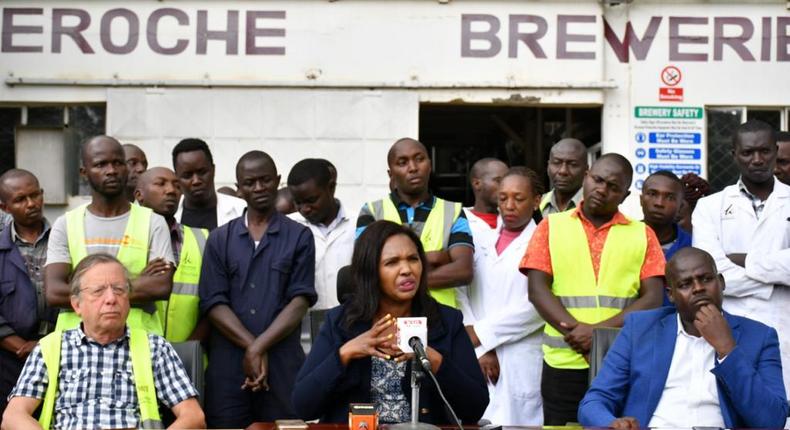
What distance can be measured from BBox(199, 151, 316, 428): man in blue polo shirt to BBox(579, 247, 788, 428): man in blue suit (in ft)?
6.17

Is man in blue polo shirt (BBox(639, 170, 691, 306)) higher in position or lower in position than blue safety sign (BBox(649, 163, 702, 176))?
lower

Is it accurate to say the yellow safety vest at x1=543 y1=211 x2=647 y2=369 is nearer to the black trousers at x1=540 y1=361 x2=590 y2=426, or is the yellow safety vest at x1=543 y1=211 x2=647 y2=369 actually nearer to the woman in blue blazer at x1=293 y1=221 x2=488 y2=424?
the black trousers at x1=540 y1=361 x2=590 y2=426

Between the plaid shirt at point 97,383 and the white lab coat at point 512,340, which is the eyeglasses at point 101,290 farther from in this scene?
the white lab coat at point 512,340

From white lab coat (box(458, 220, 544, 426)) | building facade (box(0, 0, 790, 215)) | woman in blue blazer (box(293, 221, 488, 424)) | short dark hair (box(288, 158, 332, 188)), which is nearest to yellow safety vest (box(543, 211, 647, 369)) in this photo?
white lab coat (box(458, 220, 544, 426))

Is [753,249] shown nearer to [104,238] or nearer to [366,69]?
[104,238]

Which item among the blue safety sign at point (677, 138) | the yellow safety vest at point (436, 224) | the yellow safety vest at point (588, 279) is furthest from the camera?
the blue safety sign at point (677, 138)

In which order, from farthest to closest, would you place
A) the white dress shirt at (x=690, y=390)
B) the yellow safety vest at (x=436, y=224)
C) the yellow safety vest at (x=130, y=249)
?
the yellow safety vest at (x=436, y=224) < the yellow safety vest at (x=130, y=249) < the white dress shirt at (x=690, y=390)

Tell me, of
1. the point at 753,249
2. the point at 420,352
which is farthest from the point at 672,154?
the point at 420,352

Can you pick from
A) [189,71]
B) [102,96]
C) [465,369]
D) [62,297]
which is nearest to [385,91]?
[189,71]

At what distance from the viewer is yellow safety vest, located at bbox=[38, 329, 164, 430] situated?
4.90 metres

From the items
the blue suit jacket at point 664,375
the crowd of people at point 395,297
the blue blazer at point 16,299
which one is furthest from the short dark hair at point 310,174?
the blue suit jacket at point 664,375

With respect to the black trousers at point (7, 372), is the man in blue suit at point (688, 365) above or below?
above

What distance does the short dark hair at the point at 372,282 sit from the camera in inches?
197

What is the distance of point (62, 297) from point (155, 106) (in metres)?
5.35
